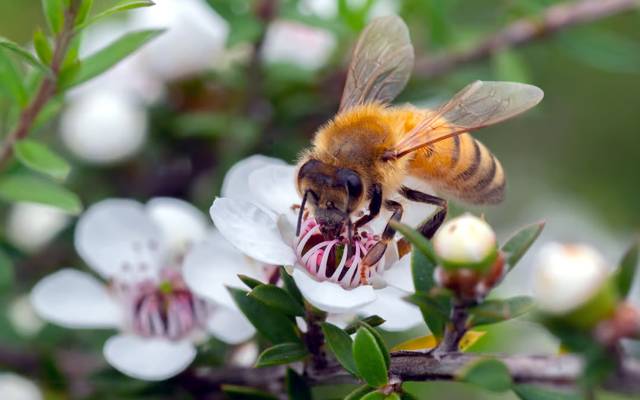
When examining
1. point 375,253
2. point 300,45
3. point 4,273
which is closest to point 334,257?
point 375,253

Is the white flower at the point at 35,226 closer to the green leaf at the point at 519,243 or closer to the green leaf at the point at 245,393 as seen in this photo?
the green leaf at the point at 245,393

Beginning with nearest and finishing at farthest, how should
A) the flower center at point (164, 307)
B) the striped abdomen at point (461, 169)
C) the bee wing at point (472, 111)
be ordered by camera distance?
the bee wing at point (472, 111) < the striped abdomen at point (461, 169) < the flower center at point (164, 307)

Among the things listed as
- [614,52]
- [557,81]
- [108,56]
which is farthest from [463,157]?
[557,81]

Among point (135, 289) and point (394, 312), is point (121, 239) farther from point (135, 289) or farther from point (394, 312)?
point (394, 312)

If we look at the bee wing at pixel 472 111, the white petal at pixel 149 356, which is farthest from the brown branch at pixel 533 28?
the white petal at pixel 149 356

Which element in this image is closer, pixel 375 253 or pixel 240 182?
pixel 375 253

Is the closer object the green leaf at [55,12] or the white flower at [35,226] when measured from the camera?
the green leaf at [55,12]

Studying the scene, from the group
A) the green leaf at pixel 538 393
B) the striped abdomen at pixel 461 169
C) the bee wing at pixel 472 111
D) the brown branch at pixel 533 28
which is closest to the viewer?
the green leaf at pixel 538 393
